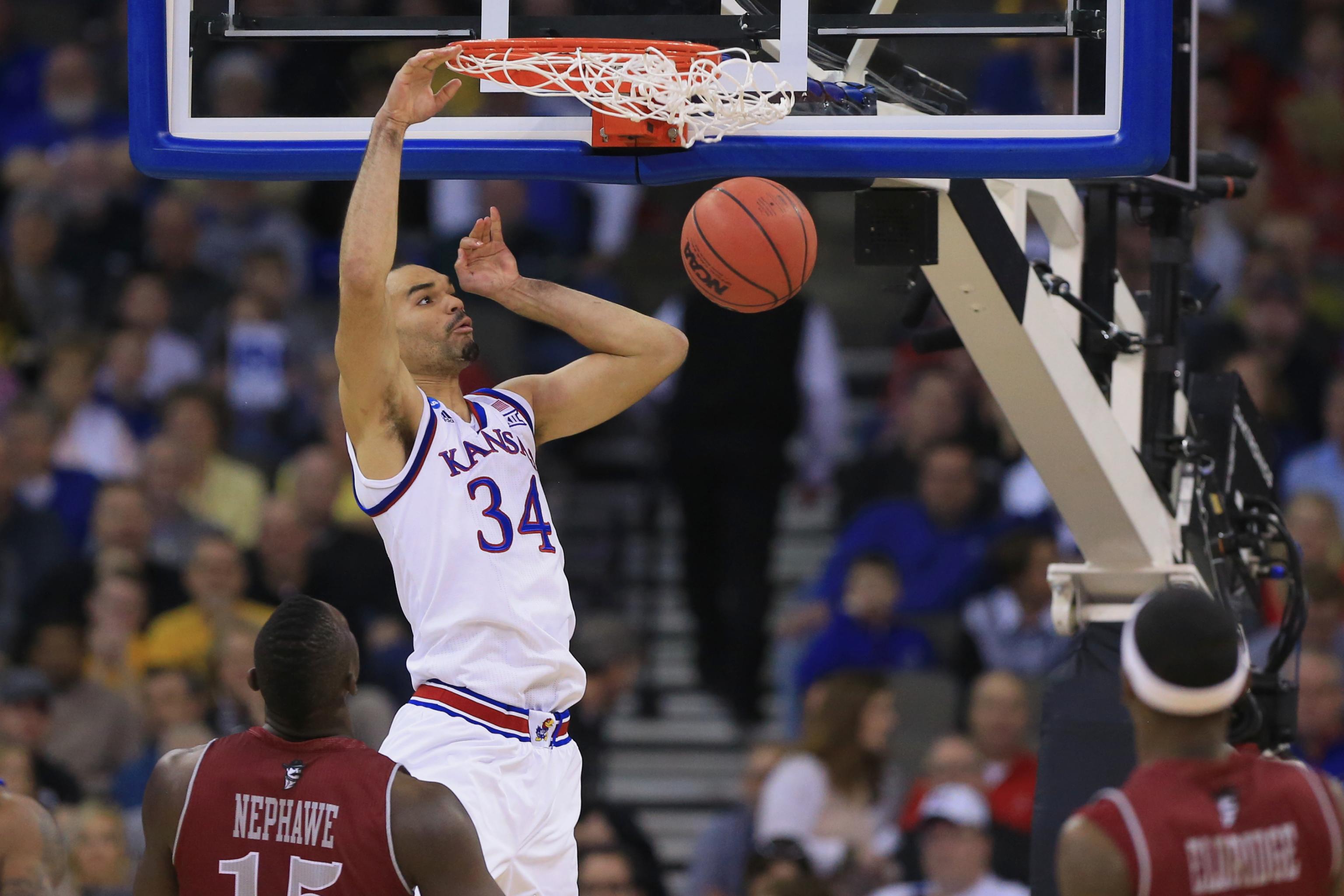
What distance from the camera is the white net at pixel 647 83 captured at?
5.09 metres

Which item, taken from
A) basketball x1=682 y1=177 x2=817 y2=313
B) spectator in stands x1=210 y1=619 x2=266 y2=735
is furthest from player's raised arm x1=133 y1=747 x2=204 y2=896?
spectator in stands x1=210 y1=619 x2=266 y2=735

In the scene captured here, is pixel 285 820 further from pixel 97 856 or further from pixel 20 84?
pixel 20 84

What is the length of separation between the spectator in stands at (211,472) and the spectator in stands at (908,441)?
306 centimetres

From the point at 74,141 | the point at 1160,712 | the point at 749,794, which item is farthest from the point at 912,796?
the point at 74,141

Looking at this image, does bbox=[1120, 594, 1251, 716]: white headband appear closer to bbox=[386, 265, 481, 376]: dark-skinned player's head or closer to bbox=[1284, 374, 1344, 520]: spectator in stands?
bbox=[386, 265, 481, 376]: dark-skinned player's head

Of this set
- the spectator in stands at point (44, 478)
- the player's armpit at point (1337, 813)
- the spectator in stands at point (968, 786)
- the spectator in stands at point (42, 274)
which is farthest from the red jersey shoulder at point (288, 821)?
the spectator in stands at point (42, 274)

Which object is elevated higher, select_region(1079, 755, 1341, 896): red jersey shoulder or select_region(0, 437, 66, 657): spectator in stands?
select_region(1079, 755, 1341, 896): red jersey shoulder

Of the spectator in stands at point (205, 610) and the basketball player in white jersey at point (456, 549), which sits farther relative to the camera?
the spectator in stands at point (205, 610)

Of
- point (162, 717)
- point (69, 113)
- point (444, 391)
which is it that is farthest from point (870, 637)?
point (69, 113)

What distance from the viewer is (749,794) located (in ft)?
30.0

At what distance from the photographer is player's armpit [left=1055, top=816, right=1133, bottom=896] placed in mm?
3830

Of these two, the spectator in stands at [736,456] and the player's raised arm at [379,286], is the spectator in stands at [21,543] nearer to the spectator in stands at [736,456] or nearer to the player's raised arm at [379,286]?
the spectator in stands at [736,456]

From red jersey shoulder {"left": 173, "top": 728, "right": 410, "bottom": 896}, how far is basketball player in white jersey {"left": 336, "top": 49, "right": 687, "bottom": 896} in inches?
18.5

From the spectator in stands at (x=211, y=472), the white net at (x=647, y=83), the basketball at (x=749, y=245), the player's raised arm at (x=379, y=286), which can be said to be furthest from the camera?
the spectator in stands at (x=211, y=472)
